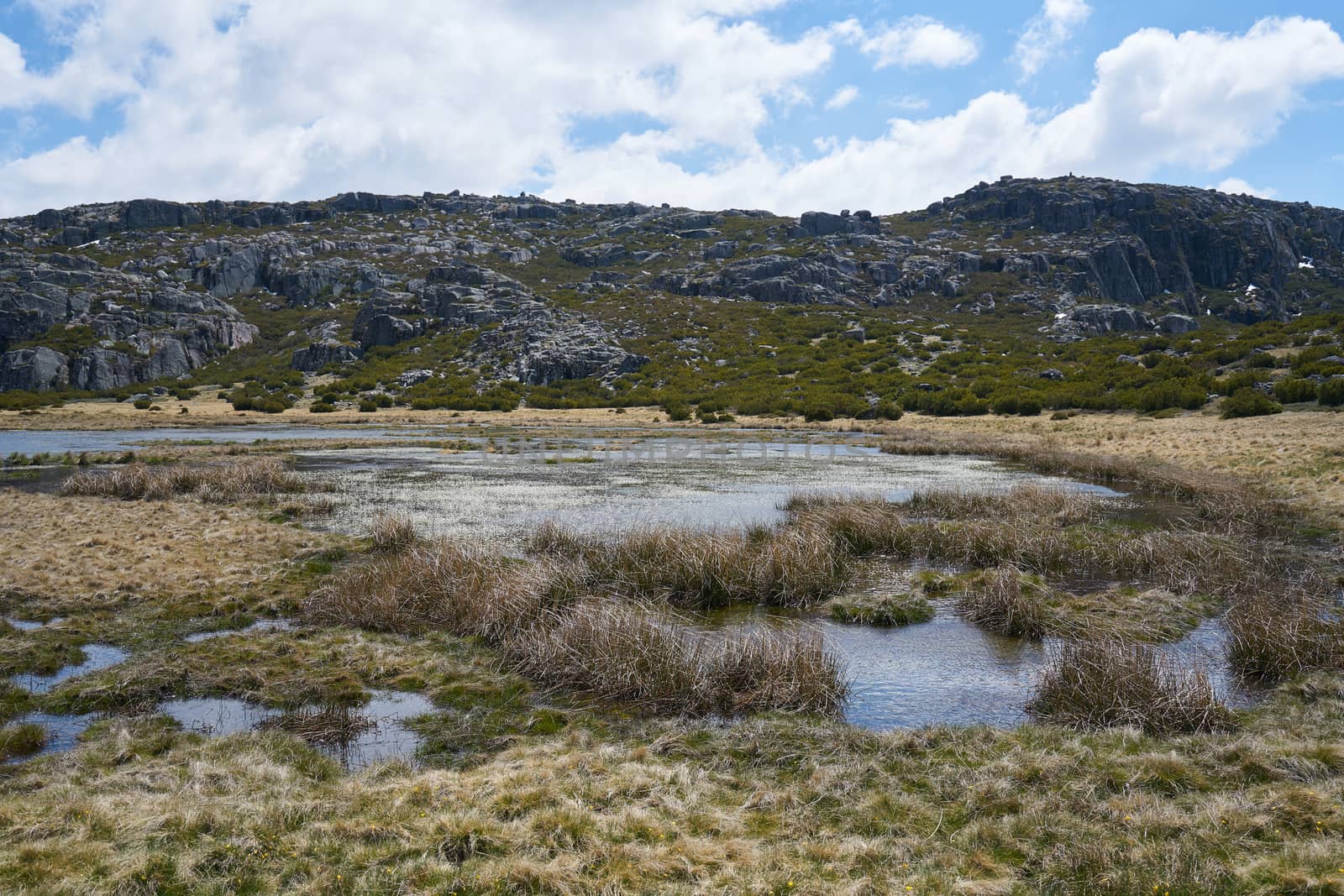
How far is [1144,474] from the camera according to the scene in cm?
3134

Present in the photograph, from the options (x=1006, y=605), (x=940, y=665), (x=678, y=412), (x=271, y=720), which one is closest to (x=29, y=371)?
(x=678, y=412)

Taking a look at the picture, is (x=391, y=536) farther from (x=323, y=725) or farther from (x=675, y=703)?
(x=675, y=703)

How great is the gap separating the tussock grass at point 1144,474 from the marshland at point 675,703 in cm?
34

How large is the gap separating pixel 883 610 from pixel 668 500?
13751mm

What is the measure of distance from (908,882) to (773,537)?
12.0 m

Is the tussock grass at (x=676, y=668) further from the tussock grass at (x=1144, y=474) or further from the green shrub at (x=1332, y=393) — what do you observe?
the green shrub at (x=1332, y=393)

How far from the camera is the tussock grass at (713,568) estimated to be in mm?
15633

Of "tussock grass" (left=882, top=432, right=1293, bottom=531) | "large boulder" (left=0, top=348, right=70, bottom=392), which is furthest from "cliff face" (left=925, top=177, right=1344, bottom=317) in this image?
"large boulder" (left=0, top=348, right=70, bottom=392)

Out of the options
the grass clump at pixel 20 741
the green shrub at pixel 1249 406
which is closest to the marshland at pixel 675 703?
the grass clump at pixel 20 741

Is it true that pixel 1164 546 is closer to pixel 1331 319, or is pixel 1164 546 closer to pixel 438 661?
pixel 438 661

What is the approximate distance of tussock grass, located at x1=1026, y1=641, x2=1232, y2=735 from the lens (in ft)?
30.1

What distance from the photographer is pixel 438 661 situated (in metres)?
11.8

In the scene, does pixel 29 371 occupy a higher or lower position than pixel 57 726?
higher

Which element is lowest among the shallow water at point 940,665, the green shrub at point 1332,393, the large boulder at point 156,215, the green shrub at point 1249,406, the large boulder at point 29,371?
the shallow water at point 940,665
